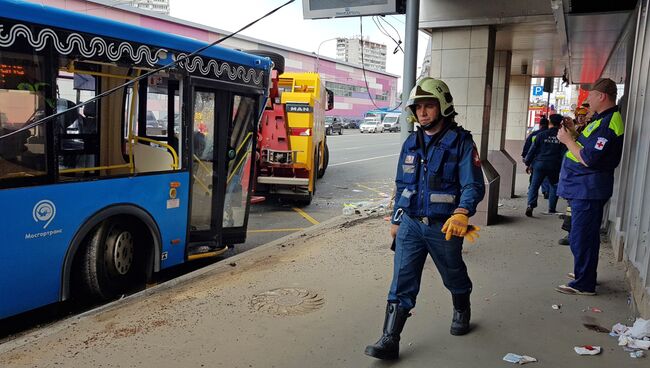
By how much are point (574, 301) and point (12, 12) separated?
535 centimetres

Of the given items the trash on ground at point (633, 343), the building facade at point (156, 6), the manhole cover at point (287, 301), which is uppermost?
the building facade at point (156, 6)

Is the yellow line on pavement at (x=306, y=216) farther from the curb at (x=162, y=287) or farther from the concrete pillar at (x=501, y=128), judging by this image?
the concrete pillar at (x=501, y=128)

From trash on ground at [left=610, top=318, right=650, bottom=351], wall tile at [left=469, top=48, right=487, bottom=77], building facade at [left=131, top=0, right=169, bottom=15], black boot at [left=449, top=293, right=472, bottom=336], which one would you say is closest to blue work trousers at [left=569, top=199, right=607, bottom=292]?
trash on ground at [left=610, top=318, right=650, bottom=351]

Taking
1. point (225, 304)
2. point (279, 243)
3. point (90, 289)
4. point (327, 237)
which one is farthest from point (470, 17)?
point (90, 289)

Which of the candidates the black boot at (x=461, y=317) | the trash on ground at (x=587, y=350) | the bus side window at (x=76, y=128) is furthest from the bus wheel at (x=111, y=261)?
the trash on ground at (x=587, y=350)

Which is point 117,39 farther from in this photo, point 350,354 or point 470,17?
point 470,17

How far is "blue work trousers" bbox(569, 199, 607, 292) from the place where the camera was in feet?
14.9

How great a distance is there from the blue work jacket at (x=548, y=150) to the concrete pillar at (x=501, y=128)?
1.58 m

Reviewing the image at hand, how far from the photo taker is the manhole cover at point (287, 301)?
445 cm

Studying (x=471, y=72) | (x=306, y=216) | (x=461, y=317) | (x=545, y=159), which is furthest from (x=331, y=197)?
(x=461, y=317)

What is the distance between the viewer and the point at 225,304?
4.60m

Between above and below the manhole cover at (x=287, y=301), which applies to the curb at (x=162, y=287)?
below

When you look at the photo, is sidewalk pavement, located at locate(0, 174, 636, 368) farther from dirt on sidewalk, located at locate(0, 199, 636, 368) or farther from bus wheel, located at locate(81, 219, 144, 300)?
bus wheel, located at locate(81, 219, 144, 300)

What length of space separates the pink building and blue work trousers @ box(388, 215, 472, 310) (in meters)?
15.7
